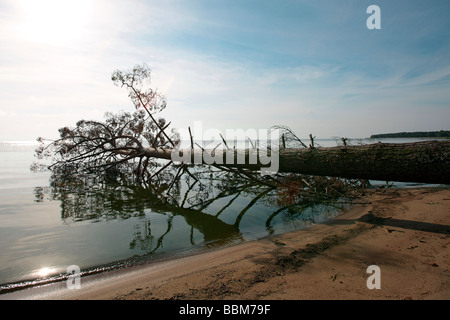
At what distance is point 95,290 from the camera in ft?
8.22

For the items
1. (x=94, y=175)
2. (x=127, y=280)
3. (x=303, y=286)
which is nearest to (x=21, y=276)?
(x=127, y=280)

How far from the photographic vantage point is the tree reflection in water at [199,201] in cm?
455

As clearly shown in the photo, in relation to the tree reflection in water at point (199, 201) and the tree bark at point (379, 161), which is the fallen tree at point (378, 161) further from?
the tree reflection in water at point (199, 201)

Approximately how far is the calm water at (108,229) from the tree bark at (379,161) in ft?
3.98

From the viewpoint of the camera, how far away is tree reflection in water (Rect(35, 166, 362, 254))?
14.9ft

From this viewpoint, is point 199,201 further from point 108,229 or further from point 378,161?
point 378,161

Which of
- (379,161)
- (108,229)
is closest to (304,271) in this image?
(379,161)

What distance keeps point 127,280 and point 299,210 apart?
4277 millimetres

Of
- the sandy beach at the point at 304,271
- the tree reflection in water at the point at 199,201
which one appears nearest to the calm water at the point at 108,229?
the tree reflection in water at the point at 199,201

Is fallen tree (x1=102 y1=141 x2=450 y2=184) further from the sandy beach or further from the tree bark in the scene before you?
the sandy beach

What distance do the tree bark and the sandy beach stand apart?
0.92 metres

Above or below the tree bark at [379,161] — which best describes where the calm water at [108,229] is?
below

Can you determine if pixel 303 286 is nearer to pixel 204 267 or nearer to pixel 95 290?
pixel 204 267

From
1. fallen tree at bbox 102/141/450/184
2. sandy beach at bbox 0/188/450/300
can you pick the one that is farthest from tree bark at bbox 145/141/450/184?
sandy beach at bbox 0/188/450/300
